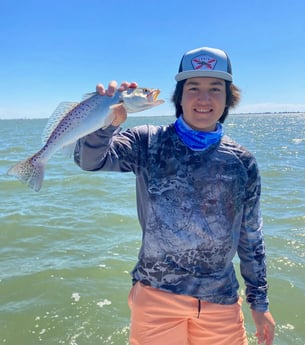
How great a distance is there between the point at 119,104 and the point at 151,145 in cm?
47

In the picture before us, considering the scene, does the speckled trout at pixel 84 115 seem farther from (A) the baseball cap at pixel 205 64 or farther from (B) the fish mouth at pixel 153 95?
(A) the baseball cap at pixel 205 64

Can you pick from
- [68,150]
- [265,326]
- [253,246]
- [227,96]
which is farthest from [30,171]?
[265,326]

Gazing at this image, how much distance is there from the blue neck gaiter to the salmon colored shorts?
1102 mm

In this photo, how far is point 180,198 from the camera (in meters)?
2.74

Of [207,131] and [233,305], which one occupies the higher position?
[207,131]

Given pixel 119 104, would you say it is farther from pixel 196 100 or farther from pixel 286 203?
pixel 286 203

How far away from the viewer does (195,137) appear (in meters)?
2.83

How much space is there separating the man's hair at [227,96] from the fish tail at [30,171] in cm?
120

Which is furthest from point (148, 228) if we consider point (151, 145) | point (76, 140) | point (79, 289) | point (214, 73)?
point (79, 289)

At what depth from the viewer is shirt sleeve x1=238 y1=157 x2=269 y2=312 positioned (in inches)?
116

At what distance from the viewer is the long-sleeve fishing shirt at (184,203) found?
108 inches

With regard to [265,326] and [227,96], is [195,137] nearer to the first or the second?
[227,96]

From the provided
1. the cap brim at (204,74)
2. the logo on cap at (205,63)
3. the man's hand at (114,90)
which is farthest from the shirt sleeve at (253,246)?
the man's hand at (114,90)

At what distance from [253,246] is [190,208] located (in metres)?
0.69
